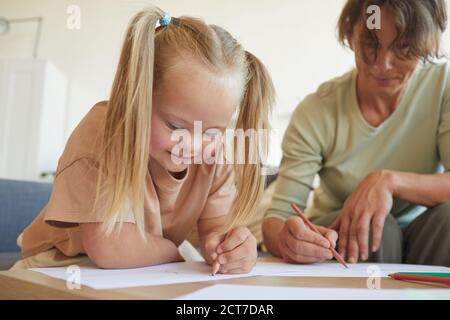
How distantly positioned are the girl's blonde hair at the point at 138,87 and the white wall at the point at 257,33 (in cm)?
5

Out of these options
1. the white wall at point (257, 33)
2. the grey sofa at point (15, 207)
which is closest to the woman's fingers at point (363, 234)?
the white wall at point (257, 33)

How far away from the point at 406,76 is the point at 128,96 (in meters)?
0.54

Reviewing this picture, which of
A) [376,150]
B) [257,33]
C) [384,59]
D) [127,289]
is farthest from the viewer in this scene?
[257,33]

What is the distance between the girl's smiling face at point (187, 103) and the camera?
54 centimetres

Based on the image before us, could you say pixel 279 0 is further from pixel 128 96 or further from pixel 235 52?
pixel 128 96

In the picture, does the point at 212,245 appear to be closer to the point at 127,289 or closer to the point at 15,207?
the point at 127,289

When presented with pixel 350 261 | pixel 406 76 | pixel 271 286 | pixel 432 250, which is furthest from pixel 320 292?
pixel 406 76

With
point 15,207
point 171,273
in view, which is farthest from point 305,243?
point 15,207

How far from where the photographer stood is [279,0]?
1.09 m

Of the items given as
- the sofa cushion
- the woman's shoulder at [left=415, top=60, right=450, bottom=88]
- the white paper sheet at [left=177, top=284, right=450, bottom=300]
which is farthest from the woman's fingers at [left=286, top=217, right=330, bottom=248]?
the sofa cushion

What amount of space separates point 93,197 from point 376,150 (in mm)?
593

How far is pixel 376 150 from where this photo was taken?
90 centimetres

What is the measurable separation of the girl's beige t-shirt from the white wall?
0.57 feet

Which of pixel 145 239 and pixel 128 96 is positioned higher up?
pixel 128 96
